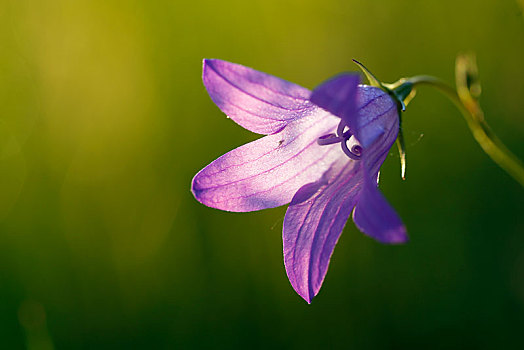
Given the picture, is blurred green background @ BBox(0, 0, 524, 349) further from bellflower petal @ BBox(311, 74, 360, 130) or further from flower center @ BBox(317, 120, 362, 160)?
bellflower petal @ BBox(311, 74, 360, 130)

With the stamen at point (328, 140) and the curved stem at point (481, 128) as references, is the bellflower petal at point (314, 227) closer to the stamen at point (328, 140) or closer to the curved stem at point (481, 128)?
the stamen at point (328, 140)

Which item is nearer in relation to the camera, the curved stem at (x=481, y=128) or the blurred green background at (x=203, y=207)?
the curved stem at (x=481, y=128)

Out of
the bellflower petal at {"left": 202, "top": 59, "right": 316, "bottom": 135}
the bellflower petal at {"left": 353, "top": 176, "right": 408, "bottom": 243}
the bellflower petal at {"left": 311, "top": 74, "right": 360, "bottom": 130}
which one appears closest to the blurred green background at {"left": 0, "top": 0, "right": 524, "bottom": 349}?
the bellflower petal at {"left": 202, "top": 59, "right": 316, "bottom": 135}

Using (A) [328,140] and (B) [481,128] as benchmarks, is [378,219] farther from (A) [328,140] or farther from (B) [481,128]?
(B) [481,128]

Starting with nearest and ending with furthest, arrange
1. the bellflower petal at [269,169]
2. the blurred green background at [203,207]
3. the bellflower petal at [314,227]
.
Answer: the bellflower petal at [314,227] → the bellflower petal at [269,169] → the blurred green background at [203,207]

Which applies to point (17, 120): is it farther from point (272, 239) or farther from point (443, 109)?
point (443, 109)

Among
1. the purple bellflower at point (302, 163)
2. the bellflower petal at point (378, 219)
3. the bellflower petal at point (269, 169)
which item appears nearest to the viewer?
the bellflower petal at point (378, 219)

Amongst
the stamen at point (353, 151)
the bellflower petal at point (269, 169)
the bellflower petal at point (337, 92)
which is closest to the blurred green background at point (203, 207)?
the bellflower petal at point (269, 169)

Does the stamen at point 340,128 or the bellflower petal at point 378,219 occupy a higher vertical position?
the stamen at point 340,128
